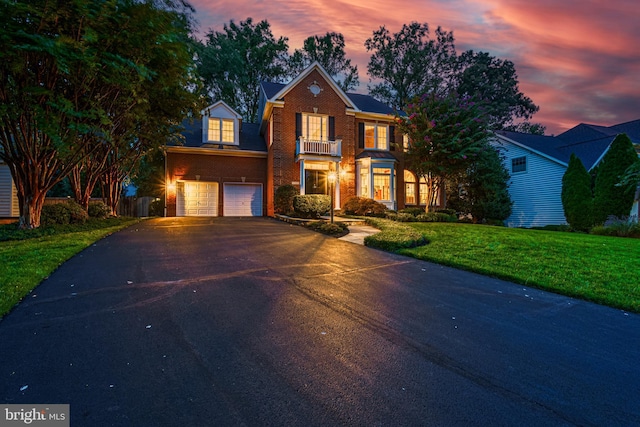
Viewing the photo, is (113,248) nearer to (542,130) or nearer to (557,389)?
(557,389)

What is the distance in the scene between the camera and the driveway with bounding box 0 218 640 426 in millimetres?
2135

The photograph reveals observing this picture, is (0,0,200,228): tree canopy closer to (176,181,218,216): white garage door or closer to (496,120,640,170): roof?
(176,181,218,216): white garage door

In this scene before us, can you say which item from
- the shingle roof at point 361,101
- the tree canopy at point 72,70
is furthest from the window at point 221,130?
the tree canopy at point 72,70

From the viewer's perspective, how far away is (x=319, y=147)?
18.0 meters

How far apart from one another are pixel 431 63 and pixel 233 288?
34868mm

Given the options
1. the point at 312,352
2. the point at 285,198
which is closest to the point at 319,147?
the point at 285,198

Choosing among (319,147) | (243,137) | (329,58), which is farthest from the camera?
(329,58)

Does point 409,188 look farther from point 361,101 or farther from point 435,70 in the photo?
point 435,70

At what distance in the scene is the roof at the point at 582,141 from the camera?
59.2 ft

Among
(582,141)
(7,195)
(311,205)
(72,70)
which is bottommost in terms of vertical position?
(311,205)

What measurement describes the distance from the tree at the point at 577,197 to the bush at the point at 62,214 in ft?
73.1

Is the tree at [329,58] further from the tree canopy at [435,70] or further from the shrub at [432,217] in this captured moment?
the shrub at [432,217]

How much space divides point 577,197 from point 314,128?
559 inches

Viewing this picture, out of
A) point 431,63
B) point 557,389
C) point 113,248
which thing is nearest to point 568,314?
point 557,389
